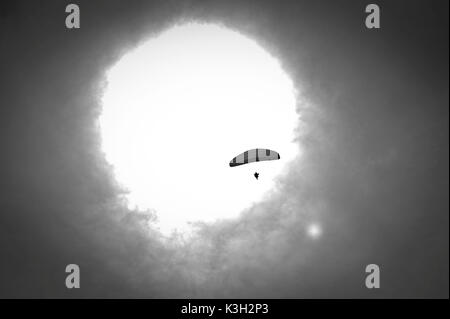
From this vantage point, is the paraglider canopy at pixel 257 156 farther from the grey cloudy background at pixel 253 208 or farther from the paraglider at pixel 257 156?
the grey cloudy background at pixel 253 208

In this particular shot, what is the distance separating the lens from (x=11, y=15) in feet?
552

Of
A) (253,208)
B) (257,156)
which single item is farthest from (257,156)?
(253,208)

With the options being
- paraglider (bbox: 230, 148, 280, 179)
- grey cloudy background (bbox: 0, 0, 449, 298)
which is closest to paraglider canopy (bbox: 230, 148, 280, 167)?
paraglider (bbox: 230, 148, 280, 179)

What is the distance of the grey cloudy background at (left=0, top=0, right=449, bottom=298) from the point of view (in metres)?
108

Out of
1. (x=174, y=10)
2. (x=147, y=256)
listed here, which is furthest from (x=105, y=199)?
(x=174, y=10)

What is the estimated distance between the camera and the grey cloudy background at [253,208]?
108m

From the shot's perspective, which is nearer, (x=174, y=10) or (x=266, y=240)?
(x=266, y=240)

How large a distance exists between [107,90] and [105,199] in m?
28.7

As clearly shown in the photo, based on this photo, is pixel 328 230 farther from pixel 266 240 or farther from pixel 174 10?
pixel 174 10

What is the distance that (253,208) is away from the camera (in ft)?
356

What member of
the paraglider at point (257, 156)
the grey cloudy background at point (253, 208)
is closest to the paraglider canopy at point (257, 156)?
the paraglider at point (257, 156)

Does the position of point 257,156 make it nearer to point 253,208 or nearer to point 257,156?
point 257,156

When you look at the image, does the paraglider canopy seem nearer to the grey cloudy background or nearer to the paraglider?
the paraglider
